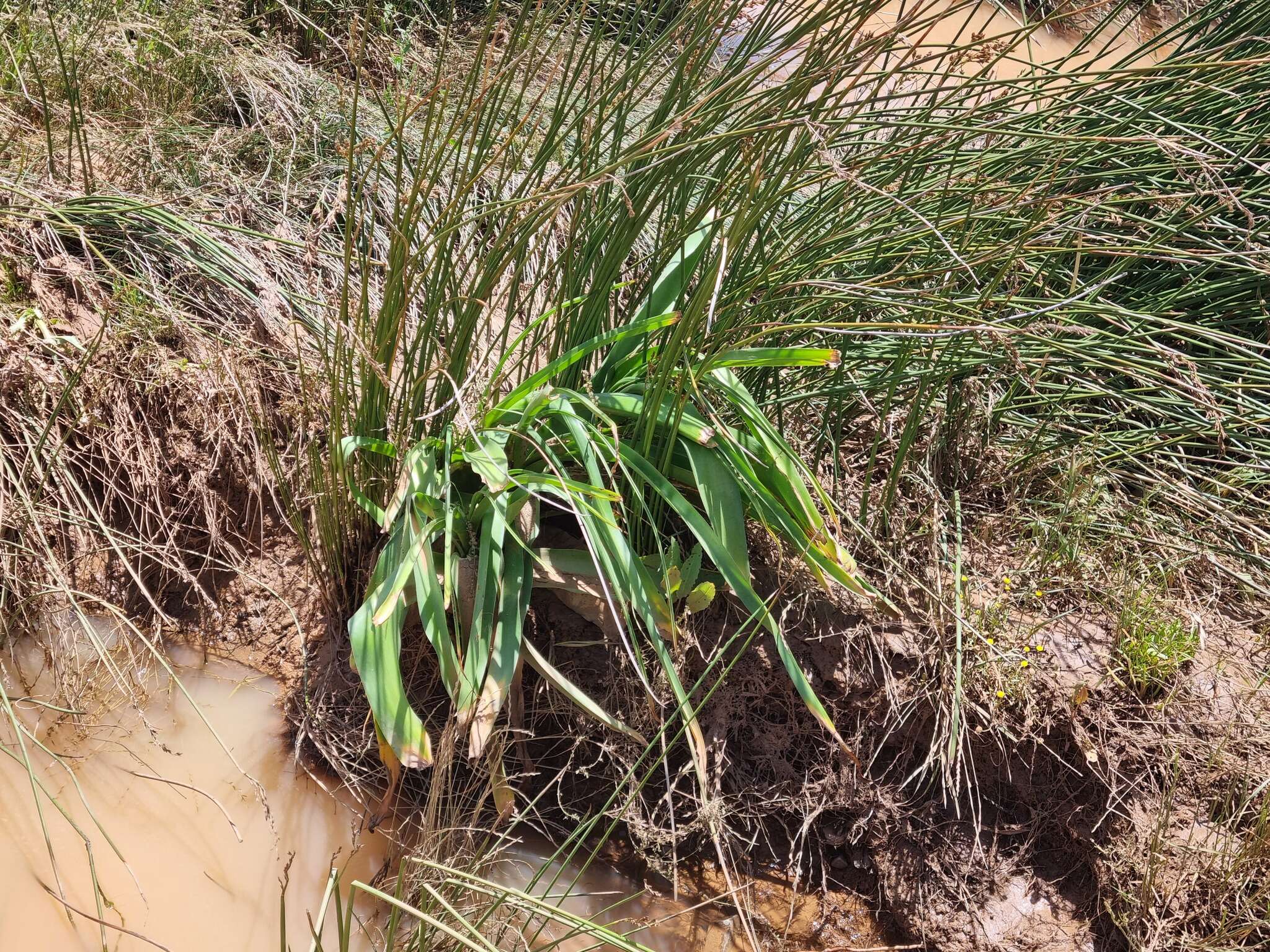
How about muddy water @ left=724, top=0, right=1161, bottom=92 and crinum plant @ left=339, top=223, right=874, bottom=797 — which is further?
crinum plant @ left=339, top=223, right=874, bottom=797

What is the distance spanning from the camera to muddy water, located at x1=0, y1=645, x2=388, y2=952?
165 centimetres

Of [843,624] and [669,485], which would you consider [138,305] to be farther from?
[843,624]

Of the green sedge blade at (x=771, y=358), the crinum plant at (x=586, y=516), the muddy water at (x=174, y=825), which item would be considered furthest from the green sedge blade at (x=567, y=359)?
the muddy water at (x=174, y=825)

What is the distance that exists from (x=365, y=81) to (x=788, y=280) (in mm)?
1782

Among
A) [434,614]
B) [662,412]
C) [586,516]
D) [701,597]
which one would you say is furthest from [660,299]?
[434,614]

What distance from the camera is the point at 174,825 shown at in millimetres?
1783

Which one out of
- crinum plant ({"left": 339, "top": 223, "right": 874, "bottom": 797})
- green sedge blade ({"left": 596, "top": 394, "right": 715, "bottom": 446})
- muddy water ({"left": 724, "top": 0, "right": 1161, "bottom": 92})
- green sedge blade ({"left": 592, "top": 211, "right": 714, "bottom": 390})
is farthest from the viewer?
green sedge blade ({"left": 592, "top": 211, "right": 714, "bottom": 390})

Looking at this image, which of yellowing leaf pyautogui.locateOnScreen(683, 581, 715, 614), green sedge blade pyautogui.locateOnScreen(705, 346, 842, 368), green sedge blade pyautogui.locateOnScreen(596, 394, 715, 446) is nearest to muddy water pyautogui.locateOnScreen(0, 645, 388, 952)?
yellowing leaf pyautogui.locateOnScreen(683, 581, 715, 614)

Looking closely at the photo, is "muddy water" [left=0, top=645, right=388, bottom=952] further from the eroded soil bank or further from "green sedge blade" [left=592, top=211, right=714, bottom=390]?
"green sedge blade" [left=592, top=211, right=714, bottom=390]

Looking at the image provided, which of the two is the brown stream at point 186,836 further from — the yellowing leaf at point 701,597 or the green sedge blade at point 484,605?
the yellowing leaf at point 701,597

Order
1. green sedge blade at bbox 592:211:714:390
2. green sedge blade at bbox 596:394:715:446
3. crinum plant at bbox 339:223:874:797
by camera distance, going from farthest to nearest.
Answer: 1. green sedge blade at bbox 592:211:714:390
2. green sedge blade at bbox 596:394:715:446
3. crinum plant at bbox 339:223:874:797

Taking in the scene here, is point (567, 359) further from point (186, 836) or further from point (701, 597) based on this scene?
point (186, 836)

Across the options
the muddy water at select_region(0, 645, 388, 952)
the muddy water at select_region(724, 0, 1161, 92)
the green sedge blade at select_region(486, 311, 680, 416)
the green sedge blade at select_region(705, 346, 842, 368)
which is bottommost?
the muddy water at select_region(0, 645, 388, 952)

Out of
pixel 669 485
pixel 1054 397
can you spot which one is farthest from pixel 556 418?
pixel 1054 397
